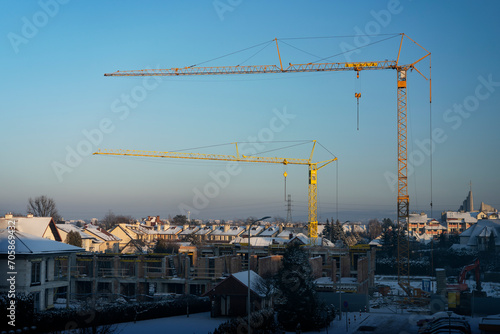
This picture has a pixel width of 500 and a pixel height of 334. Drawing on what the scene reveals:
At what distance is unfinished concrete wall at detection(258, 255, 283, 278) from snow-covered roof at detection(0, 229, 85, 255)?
15.0 metres

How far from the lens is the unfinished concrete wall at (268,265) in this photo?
4094 centimetres

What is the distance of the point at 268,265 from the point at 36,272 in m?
18.8

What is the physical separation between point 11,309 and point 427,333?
1972 cm

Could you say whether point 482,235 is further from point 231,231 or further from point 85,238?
point 85,238

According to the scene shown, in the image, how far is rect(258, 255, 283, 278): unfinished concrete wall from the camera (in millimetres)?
40938

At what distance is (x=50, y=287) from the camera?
→ 31484 mm

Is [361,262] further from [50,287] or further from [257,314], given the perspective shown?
[50,287]

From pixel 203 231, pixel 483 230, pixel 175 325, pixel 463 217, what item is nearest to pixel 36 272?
pixel 175 325

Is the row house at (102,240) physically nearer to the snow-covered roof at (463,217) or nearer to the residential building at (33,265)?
the residential building at (33,265)

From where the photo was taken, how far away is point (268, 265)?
4259cm

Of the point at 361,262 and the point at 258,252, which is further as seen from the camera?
the point at 258,252

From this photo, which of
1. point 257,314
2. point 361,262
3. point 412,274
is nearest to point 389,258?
point 412,274

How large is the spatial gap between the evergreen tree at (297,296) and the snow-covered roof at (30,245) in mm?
13631

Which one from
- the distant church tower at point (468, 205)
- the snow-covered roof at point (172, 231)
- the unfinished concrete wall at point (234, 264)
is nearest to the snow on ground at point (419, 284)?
the unfinished concrete wall at point (234, 264)
